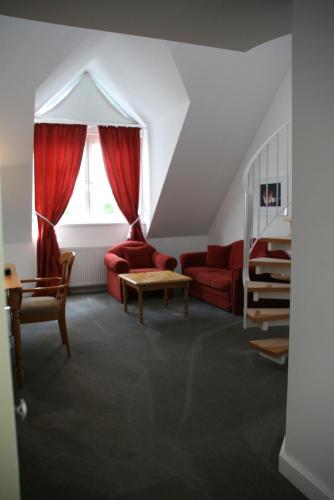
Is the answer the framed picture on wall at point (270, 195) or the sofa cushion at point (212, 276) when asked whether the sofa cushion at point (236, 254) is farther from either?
the framed picture on wall at point (270, 195)

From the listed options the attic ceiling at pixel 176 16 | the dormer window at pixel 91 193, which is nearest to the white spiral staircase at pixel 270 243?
the attic ceiling at pixel 176 16

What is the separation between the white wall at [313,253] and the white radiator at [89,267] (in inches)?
201

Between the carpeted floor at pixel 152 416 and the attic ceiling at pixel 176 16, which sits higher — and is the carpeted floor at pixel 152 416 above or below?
below

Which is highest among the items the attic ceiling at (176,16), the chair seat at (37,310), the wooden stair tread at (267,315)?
the attic ceiling at (176,16)

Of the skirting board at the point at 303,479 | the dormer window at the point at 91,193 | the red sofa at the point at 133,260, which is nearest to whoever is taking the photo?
the skirting board at the point at 303,479

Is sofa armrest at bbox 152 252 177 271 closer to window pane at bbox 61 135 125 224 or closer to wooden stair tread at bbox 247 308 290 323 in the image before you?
window pane at bbox 61 135 125 224

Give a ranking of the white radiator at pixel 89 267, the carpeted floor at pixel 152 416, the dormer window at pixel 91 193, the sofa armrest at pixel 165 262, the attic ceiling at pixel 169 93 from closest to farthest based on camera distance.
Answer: the carpeted floor at pixel 152 416 < the attic ceiling at pixel 169 93 < the sofa armrest at pixel 165 262 < the white radiator at pixel 89 267 < the dormer window at pixel 91 193

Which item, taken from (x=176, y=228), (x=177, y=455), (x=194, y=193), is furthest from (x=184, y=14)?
(x=176, y=228)

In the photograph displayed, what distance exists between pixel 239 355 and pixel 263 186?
2.88 metres

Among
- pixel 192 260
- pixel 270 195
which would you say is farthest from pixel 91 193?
pixel 270 195

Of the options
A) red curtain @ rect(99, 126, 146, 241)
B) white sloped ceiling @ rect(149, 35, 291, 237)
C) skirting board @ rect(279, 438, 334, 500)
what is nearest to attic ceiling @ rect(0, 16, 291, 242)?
white sloped ceiling @ rect(149, 35, 291, 237)

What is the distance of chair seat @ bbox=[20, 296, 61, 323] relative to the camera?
3969 mm

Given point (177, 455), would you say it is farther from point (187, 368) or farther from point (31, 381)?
point (31, 381)

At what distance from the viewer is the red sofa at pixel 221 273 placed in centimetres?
554
